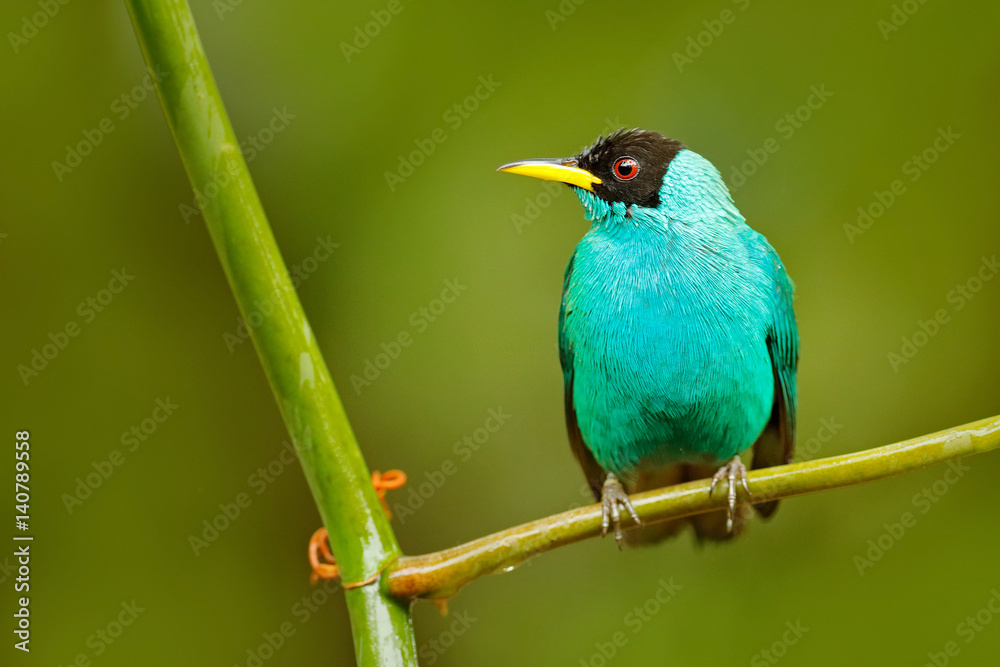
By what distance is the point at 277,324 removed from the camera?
55.9 inches

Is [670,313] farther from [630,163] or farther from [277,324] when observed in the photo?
[277,324]

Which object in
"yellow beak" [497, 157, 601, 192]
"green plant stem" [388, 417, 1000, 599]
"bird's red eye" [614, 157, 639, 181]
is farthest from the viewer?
"bird's red eye" [614, 157, 639, 181]

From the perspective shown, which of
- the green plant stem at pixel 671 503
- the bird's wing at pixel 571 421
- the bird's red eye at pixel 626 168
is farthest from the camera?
the bird's wing at pixel 571 421

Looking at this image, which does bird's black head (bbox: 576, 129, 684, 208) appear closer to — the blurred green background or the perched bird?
the perched bird

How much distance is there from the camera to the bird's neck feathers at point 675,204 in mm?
2076

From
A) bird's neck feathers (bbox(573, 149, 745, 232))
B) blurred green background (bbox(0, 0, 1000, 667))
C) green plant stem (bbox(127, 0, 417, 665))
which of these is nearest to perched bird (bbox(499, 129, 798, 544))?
bird's neck feathers (bbox(573, 149, 745, 232))

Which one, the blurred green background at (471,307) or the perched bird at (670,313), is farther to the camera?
the blurred green background at (471,307)

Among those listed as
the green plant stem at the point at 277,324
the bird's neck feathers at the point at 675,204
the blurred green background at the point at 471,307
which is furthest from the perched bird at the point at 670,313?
the green plant stem at the point at 277,324

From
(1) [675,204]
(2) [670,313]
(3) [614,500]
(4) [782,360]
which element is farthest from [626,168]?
(3) [614,500]

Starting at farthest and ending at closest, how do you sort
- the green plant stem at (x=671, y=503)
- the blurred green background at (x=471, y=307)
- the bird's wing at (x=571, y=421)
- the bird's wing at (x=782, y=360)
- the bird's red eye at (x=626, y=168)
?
the blurred green background at (x=471, y=307), the bird's wing at (x=571, y=421), the bird's wing at (x=782, y=360), the bird's red eye at (x=626, y=168), the green plant stem at (x=671, y=503)

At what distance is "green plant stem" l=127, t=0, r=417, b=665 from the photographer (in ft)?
4.62

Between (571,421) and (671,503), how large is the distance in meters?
1.01

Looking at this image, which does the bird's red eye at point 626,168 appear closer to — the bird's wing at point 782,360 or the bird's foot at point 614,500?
the bird's wing at point 782,360

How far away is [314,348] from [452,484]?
1.63 metres
